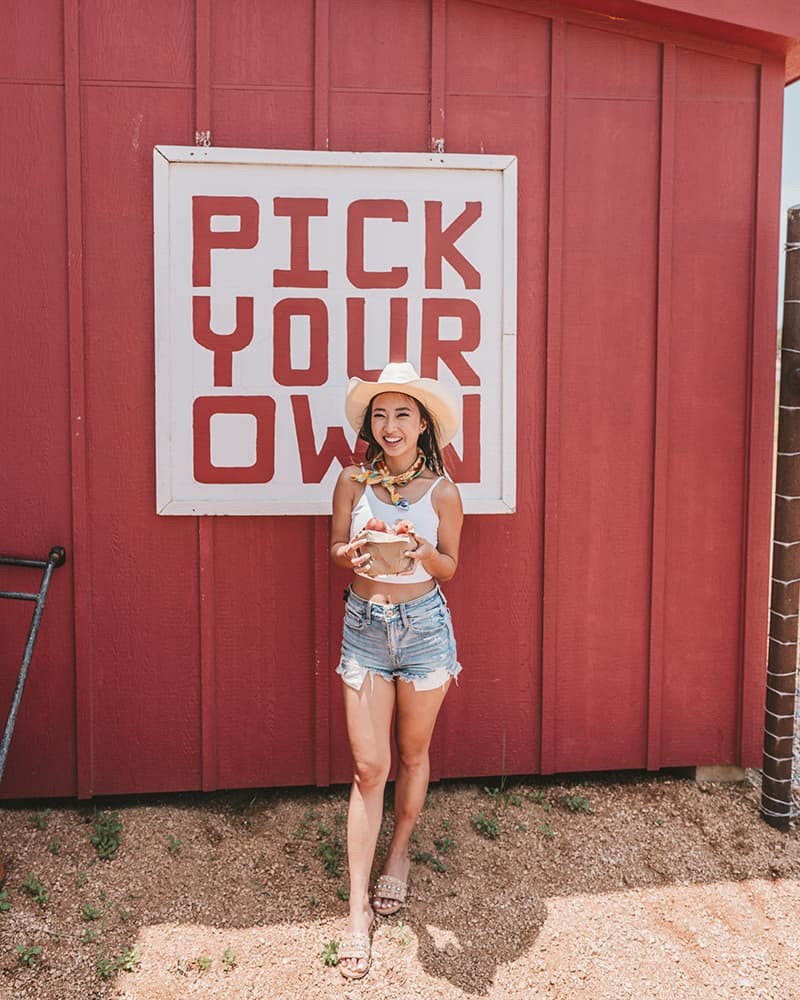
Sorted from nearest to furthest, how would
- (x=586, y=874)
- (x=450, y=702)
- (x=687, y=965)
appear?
1. (x=687, y=965)
2. (x=586, y=874)
3. (x=450, y=702)

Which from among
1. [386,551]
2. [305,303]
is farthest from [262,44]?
[386,551]

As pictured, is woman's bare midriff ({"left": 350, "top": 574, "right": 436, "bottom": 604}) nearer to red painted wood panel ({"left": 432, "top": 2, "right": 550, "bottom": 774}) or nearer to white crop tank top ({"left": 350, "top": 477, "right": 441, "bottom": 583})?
white crop tank top ({"left": 350, "top": 477, "right": 441, "bottom": 583})

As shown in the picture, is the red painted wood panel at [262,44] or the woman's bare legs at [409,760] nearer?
the woman's bare legs at [409,760]

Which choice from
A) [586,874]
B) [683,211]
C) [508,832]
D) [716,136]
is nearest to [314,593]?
[508,832]

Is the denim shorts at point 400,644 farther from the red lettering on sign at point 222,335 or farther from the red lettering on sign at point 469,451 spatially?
the red lettering on sign at point 222,335

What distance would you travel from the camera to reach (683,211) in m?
3.88

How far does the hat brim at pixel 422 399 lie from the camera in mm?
3113

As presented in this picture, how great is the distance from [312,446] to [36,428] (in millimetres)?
1095

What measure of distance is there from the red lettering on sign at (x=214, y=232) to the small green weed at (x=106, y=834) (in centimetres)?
216

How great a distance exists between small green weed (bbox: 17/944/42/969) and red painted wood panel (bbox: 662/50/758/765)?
2626 millimetres

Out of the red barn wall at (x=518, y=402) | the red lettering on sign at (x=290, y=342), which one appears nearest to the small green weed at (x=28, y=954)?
the red barn wall at (x=518, y=402)

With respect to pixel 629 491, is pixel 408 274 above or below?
above

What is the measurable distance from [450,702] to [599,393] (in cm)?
146

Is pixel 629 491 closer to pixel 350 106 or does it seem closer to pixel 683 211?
pixel 683 211
